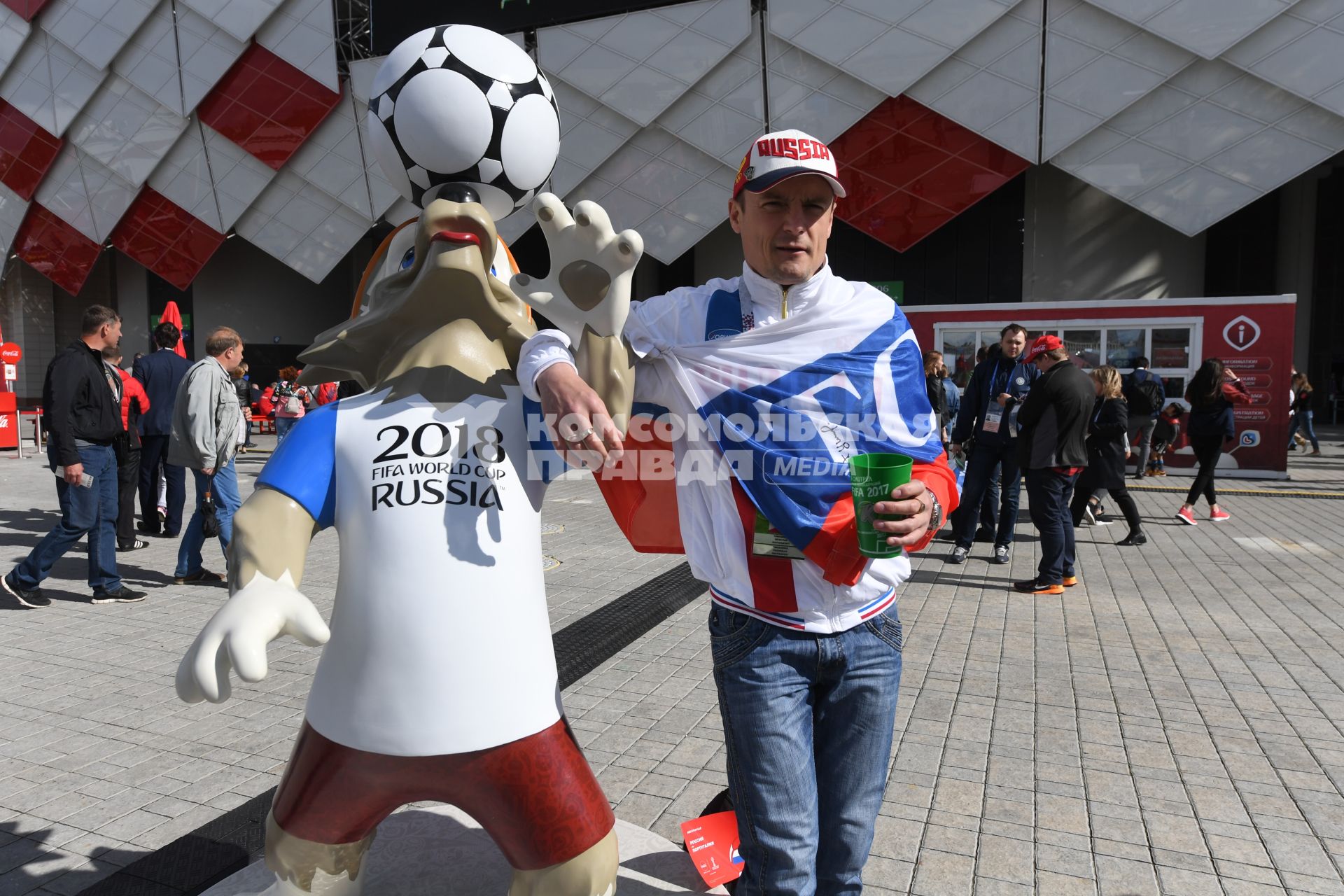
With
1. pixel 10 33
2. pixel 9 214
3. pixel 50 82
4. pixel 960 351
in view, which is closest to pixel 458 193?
pixel 960 351

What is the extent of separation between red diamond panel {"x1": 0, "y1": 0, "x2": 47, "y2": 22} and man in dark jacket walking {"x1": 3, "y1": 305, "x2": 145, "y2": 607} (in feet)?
67.3

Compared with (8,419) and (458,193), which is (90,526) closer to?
(458,193)

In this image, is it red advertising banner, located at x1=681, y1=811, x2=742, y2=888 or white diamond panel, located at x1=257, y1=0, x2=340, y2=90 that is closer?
red advertising banner, located at x1=681, y1=811, x2=742, y2=888

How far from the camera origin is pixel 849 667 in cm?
176

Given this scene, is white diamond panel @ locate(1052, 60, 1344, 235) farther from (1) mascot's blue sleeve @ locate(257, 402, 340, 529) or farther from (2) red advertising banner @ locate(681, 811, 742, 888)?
(1) mascot's blue sleeve @ locate(257, 402, 340, 529)

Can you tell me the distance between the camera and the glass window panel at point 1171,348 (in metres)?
11.7

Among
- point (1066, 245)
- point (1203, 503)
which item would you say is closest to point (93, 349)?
point (1203, 503)

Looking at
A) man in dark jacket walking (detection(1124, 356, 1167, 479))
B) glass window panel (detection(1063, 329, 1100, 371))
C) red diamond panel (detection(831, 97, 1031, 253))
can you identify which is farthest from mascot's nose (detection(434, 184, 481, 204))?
red diamond panel (detection(831, 97, 1031, 253))

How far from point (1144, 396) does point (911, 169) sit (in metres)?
7.43

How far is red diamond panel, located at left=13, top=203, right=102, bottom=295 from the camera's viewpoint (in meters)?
22.0

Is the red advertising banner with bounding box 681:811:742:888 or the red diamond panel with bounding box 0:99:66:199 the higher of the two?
the red diamond panel with bounding box 0:99:66:199

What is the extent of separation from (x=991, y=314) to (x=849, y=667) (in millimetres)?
11353

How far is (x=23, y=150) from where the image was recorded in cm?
2141

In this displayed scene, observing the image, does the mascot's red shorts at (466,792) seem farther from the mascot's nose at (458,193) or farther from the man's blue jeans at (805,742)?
the mascot's nose at (458,193)
